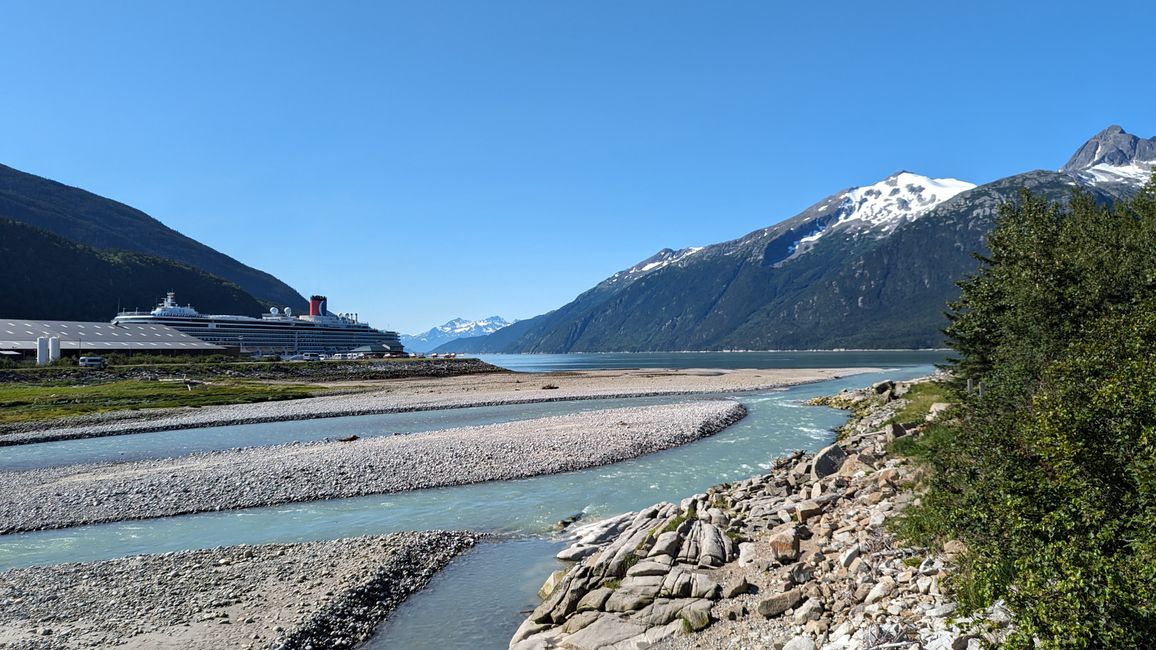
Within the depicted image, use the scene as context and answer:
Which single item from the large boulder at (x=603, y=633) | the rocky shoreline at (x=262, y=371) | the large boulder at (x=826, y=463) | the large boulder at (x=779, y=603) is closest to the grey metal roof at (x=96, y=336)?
the rocky shoreline at (x=262, y=371)

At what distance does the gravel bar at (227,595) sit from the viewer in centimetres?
1231

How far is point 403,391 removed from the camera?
83.9 meters

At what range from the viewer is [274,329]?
168 metres

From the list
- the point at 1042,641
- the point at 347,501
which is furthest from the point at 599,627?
the point at 347,501

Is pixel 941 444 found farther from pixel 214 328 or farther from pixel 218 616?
pixel 214 328

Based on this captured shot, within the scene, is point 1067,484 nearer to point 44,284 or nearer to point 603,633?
point 603,633

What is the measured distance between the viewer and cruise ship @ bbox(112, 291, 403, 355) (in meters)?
152

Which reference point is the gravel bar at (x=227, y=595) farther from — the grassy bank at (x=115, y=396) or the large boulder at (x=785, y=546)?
the grassy bank at (x=115, y=396)

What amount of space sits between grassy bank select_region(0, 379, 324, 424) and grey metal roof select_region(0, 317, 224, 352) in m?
40.8

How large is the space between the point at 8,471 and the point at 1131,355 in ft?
154

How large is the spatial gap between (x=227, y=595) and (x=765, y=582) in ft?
40.7

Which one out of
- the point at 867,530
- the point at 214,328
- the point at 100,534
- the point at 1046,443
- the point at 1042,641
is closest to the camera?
the point at 1042,641

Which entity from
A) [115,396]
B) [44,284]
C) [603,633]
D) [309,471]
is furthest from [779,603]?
[44,284]

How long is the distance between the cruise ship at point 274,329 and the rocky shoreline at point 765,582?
161 meters
